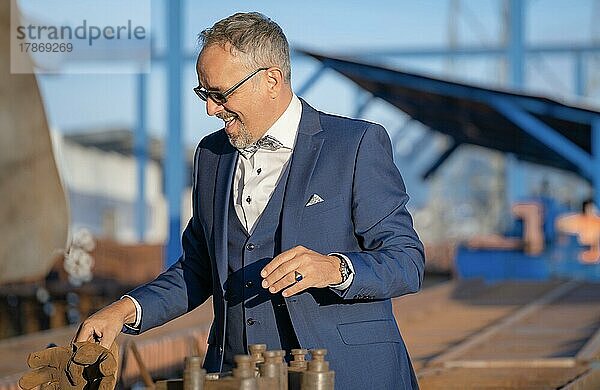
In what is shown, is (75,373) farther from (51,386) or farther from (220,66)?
(220,66)

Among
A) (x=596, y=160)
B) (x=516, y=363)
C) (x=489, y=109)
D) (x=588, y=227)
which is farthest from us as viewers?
(x=489, y=109)

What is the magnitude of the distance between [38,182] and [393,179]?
5452 mm

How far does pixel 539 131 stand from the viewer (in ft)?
62.9

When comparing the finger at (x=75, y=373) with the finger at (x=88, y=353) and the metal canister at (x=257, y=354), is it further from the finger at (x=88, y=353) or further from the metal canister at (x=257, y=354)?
the metal canister at (x=257, y=354)

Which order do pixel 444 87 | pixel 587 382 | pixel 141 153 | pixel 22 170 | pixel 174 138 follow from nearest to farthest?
pixel 587 382 < pixel 22 170 < pixel 174 138 < pixel 444 87 < pixel 141 153

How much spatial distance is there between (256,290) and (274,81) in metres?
0.46

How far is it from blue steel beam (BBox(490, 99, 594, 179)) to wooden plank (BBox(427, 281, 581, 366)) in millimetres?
2465

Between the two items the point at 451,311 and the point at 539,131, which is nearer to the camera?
the point at 451,311

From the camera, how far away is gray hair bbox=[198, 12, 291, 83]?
2.78 metres

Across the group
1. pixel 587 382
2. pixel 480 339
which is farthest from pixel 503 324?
pixel 587 382

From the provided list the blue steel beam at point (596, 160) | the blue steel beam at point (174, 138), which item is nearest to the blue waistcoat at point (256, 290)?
the blue steel beam at point (174, 138)

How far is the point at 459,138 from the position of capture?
28.0 meters

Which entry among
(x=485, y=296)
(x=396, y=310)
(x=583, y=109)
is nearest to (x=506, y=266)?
(x=583, y=109)

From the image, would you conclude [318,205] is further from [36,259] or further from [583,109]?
[583,109]
